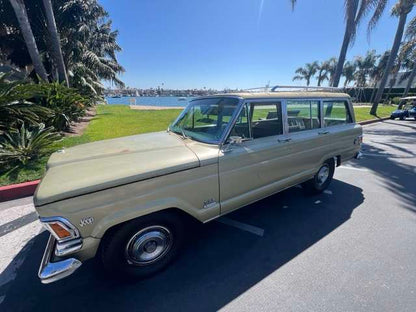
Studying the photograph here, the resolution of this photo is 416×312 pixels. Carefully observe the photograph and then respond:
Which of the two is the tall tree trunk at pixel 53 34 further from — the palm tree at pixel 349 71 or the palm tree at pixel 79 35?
the palm tree at pixel 349 71

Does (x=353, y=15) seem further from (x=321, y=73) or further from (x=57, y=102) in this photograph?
(x=321, y=73)

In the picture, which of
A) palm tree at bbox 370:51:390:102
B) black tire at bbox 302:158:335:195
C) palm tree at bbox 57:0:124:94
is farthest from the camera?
palm tree at bbox 370:51:390:102

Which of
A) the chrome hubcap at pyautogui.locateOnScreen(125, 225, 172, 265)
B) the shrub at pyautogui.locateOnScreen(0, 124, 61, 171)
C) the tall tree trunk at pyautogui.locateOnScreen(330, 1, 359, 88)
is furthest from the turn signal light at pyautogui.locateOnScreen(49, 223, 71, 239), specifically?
the tall tree trunk at pyautogui.locateOnScreen(330, 1, 359, 88)

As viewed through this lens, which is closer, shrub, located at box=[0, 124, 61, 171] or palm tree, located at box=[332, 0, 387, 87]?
shrub, located at box=[0, 124, 61, 171]

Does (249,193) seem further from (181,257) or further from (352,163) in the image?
(352,163)

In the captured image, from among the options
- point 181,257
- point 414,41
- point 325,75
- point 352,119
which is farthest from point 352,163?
point 325,75

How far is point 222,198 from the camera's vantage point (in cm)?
263

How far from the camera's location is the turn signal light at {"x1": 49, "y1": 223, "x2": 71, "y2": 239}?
1761mm

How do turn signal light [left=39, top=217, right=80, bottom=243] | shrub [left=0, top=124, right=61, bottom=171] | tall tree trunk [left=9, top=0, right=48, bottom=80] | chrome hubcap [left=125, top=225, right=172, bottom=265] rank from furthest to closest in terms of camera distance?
1. tall tree trunk [left=9, top=0, right=48, bottom=80]
2. shrub [left=0, top=124, right=61, bottom=171]
3. chrome hubcap [left=125, top=225, right=172, bottom=265]
4. turn signal light [left=39, top=217, right=80, bottom=243]

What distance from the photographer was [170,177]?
2.16 m

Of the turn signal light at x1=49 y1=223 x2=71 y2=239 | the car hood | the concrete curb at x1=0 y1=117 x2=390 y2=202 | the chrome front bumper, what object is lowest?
the concrete curb at x1=0 y1=117 x2=390 y2=202

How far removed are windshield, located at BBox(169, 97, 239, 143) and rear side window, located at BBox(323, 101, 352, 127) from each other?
209cm

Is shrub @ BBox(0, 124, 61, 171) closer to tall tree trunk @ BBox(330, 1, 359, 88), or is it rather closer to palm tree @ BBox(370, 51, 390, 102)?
tall tree trunk @ BBox(330, 1, 359, 88)

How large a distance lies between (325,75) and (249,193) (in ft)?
232
